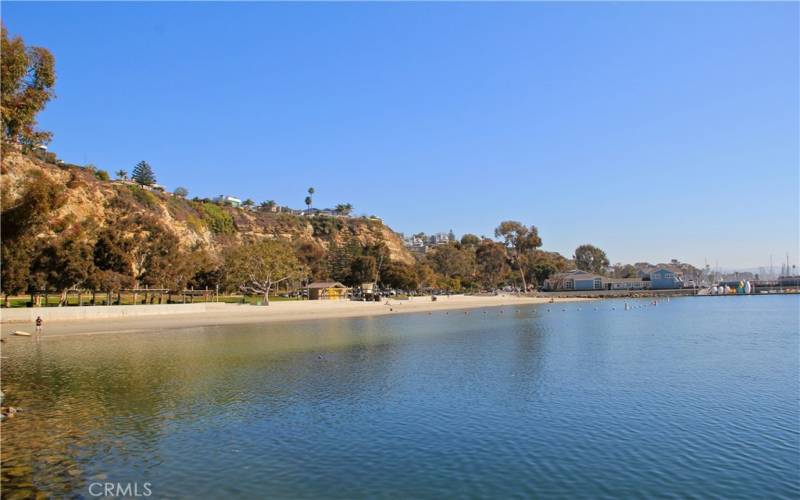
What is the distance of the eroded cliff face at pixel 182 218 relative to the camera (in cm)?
6184

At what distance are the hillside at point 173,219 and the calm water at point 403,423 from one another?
8020mm

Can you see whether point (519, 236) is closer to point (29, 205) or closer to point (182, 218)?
point (182, 218)

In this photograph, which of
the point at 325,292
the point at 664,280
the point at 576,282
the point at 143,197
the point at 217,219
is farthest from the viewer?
the point at 664,280

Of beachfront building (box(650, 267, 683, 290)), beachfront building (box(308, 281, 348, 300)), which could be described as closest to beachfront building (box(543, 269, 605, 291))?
beachfront building (box(650, 267, 683, 290))

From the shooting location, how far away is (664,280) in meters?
166

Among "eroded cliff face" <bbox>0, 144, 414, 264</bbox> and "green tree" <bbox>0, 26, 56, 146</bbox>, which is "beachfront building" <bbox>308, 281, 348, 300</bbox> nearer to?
"eroded cliff face" <bbox>0, 144, 414, 264</bbox>

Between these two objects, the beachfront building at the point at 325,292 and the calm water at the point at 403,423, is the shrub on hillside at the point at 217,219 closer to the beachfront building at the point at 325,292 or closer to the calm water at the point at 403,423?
the beachfront building at the point at 325,292

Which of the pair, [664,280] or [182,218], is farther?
[664,280]

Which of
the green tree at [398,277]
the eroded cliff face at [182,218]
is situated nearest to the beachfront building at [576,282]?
the eroded cliff face at [182,218]

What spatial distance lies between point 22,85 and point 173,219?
90512 millimetres

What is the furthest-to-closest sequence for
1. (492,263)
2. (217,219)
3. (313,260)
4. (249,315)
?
1. (492,263)
2. (217,219)
3. (313,260)
4. (249,315)

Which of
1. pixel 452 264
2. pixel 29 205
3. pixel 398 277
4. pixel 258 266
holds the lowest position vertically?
pixel 398 277

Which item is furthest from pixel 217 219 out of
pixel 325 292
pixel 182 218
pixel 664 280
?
pixel 664 280

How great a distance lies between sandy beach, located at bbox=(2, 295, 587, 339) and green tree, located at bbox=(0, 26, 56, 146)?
24342mm
